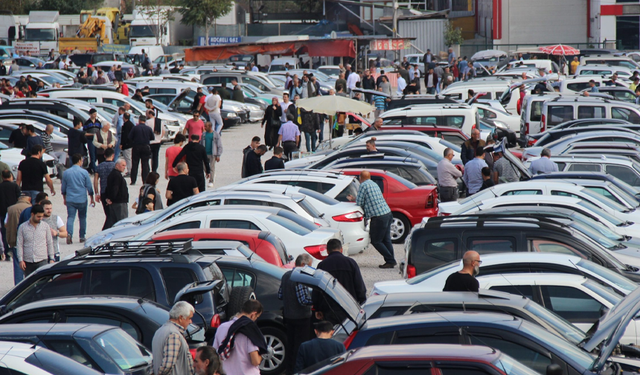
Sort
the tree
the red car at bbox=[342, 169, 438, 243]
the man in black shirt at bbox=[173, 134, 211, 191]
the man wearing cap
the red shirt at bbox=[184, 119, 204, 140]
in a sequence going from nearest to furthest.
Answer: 1. the red car at bbox=[342, 169, 438, 243]
2. the man in black shirt at bbox=[173, 134, 211, 191]
3. the red shirt at bbox=[184, 119, 204, 140]
4. the man wearing cap
5. the tree

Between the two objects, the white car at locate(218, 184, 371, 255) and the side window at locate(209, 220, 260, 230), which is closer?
the side window at locate(209, 220, 260, 230)

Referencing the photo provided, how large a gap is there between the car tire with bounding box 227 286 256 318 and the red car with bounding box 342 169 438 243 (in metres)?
7.08

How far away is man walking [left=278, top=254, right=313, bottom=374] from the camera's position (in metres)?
8.72

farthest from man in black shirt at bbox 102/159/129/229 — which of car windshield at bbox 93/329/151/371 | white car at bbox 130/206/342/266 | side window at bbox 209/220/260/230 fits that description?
car windshield at bbox 93/329/151/371

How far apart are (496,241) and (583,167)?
22.7 feet

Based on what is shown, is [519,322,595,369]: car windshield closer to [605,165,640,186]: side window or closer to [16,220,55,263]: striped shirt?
[16,220,55,263]: striped shirt

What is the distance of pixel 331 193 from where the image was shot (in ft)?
49.3

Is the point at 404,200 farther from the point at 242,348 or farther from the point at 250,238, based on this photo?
the point at 242,348

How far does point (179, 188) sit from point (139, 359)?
27.7 ft

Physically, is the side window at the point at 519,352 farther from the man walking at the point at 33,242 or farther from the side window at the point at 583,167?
the side window at the point at 583,167

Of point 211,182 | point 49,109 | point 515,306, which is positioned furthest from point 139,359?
point 49,109

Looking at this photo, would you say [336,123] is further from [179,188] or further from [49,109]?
[179,188]

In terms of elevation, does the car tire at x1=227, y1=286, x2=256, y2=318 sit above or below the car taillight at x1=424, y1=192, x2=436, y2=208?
below

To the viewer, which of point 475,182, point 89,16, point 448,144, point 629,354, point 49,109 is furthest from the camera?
point 89,16
